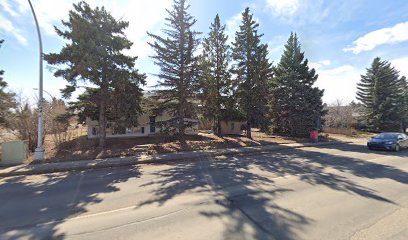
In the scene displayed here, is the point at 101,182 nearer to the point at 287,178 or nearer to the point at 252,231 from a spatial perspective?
the point at 252,231

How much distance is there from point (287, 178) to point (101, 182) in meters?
6.92

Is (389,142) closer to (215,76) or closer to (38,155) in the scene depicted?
(215,76)

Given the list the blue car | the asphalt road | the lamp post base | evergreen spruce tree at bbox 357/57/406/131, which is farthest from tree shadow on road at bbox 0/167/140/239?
evergreen spruce tree at bbox 357/57/406/131

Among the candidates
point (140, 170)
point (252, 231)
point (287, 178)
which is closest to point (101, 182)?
point (140, 170)

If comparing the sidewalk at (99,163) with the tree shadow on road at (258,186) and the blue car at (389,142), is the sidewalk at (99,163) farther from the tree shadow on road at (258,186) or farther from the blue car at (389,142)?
the blue car at (389,142)

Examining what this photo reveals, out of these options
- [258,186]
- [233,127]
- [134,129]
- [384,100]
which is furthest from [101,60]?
[384,100]

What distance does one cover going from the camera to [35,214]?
551 centimetres

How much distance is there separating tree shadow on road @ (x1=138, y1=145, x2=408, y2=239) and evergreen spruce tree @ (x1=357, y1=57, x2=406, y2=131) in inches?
1207

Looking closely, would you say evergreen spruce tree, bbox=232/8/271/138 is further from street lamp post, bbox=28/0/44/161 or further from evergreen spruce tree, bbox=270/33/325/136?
street lamp post, bbox=28/0/44/161

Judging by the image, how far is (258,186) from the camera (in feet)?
25.0

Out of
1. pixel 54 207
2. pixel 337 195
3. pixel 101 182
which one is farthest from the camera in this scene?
pixel 101 182

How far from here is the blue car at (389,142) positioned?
1691 cm

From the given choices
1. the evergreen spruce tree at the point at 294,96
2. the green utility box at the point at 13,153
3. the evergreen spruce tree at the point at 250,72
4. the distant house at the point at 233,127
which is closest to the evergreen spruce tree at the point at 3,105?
the green utility box at the point at 13,153

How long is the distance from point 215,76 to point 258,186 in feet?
→ 51.3
